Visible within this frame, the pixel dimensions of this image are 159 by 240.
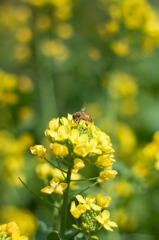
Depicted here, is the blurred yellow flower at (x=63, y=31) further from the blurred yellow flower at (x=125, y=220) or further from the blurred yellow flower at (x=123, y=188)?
the blurred yellow flower at (x=125, y=220)

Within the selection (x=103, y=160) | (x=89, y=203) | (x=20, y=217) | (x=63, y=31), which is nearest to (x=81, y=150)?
(x=103, y=160)

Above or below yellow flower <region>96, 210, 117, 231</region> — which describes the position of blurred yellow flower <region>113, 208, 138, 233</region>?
above

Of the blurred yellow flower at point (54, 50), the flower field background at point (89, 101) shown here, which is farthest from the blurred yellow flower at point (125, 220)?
the blurred yellow flower at point (54, 50)

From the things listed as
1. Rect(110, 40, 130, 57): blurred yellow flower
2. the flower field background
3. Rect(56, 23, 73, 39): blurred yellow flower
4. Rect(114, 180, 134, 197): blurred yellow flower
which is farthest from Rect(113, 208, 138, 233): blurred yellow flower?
Rect(56, 23, 73, 39): blurred yellow flower

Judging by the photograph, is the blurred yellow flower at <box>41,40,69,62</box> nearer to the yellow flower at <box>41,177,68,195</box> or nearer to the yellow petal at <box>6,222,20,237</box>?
the yellow flower at <box>41,177,68,195</box>

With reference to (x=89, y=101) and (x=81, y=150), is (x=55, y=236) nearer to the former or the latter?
(x=81, y=150)

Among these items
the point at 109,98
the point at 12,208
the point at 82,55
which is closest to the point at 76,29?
the point at 82,55
